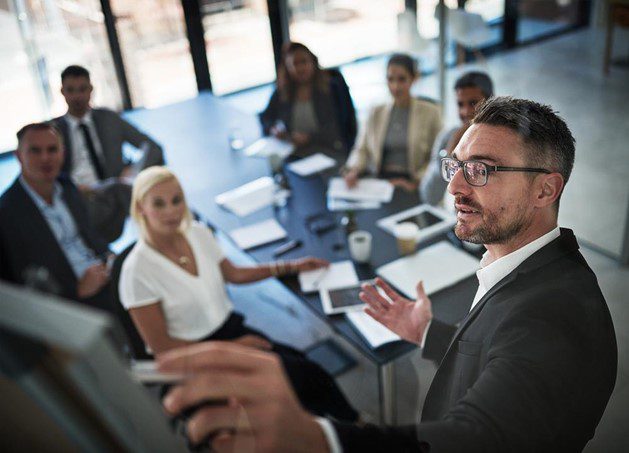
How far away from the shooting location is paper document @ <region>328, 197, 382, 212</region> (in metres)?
2.59

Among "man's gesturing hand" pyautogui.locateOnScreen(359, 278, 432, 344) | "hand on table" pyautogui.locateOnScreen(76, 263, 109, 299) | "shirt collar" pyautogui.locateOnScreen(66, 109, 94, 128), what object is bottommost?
"man's gesturing hand" pyautogui.locateOnScreen(359, 278, 432, 344)

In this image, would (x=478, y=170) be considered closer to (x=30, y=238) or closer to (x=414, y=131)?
(x=30, y=238)

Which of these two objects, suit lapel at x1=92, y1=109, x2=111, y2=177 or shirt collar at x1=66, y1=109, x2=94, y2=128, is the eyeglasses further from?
suit lapel at x1=92, y1=109, x2=111, y2=177

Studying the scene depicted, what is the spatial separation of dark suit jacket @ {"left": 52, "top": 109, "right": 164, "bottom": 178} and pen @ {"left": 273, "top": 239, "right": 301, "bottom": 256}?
0.69 metres

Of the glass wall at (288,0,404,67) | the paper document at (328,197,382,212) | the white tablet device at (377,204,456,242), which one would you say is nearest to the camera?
the white tablet device at (377,204,456,242)

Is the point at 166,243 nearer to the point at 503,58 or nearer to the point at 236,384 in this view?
the point at 236,384

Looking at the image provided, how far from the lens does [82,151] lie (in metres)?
1.88

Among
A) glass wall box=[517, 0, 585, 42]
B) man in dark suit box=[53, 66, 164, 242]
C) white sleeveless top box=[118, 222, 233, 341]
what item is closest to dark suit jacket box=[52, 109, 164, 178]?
man in dark suit box=[53, 66, 164, 242]

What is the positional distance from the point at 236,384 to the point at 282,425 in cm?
6

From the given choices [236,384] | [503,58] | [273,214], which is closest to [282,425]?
[236,384]

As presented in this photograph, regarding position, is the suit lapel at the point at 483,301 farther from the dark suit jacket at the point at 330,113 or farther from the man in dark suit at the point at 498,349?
the dark suit jacket at the point at 330,113

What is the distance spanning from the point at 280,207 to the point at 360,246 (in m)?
0.64

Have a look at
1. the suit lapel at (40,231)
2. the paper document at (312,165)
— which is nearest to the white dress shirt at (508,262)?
the suit lapel at (40,231)

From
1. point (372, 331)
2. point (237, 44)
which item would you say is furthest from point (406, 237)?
point (237, 44)
